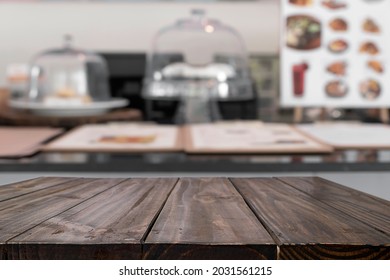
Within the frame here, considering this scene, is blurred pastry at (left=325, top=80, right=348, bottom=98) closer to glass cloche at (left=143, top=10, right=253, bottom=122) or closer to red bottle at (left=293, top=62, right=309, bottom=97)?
red bottle at (left=293, top=62, right=309, bottom=97)

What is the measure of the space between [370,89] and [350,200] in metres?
1.89

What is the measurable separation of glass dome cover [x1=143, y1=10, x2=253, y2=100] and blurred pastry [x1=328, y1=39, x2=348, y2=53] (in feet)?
1.42

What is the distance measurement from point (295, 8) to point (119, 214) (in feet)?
6.41

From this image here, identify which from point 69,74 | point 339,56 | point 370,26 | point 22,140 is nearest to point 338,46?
point 339,56

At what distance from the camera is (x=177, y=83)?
6.37 feet

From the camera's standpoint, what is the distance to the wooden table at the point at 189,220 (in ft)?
1.48

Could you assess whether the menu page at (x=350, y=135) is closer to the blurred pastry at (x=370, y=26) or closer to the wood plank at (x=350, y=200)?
the wood plank at (x=350, y=200)

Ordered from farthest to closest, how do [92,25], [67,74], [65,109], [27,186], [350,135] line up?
[92,25] → [67,74] → [65,109] → [350,135] → [27,186]

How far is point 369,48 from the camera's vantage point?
2.45 m

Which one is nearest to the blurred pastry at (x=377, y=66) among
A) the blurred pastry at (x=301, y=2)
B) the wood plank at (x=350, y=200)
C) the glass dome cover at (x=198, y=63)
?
the blurred pastry at (x=301, y=2)

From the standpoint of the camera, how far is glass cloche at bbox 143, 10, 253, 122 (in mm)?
1929

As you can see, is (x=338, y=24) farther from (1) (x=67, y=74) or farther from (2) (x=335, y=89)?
(1) (x=67, y=74)

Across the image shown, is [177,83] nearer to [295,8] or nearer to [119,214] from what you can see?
[295,8]

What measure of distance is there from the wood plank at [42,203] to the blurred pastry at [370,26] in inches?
74.9
